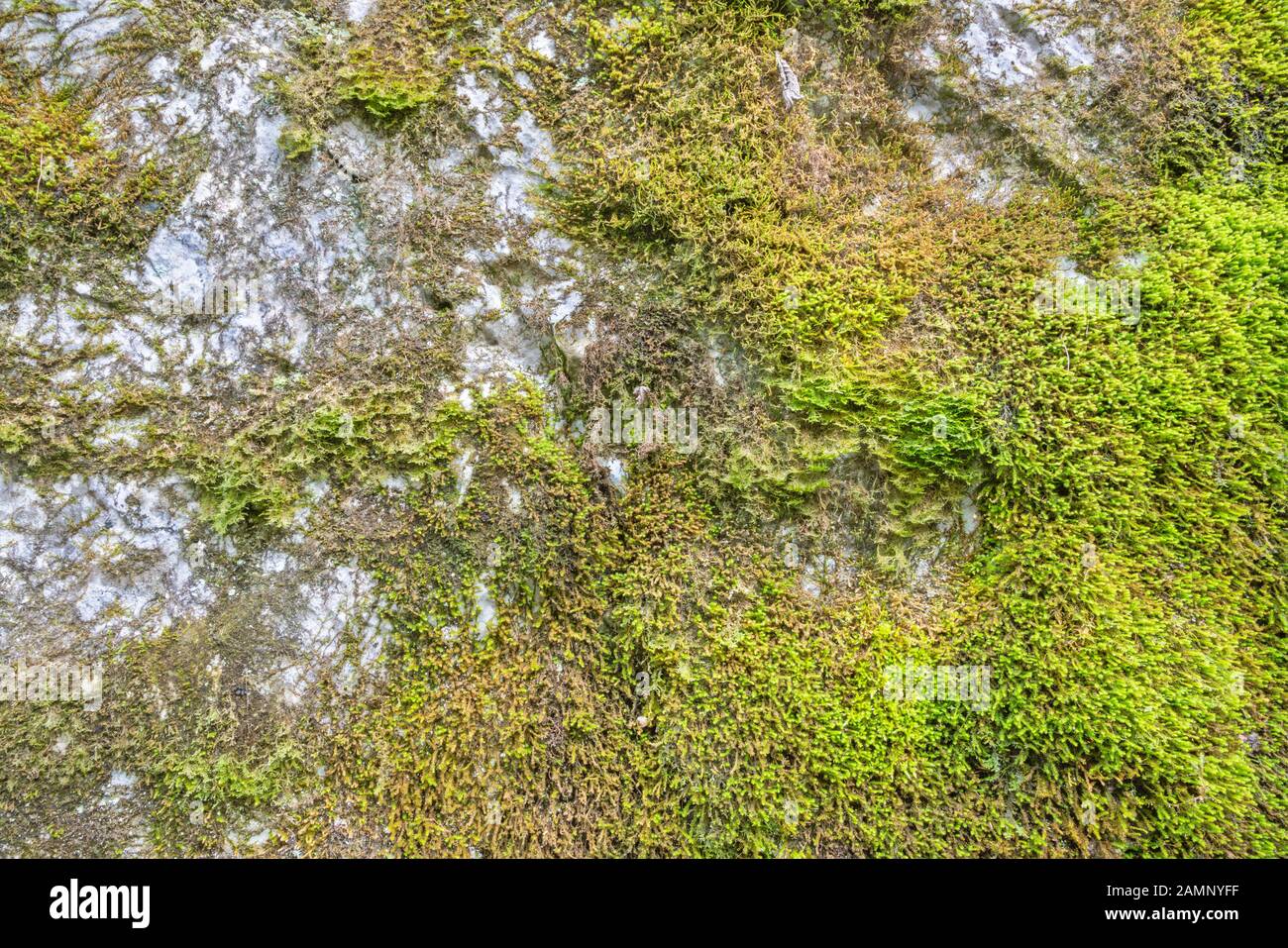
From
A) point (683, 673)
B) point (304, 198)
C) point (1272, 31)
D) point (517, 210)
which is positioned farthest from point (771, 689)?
point (1272, 31)

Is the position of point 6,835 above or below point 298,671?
below

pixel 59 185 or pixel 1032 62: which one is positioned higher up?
pixel 1032 62

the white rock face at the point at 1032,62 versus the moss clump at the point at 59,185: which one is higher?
the white rock face at the point at 1032,62

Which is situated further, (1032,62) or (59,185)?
(1032,62)

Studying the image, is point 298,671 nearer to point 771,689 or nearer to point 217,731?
point 217,731

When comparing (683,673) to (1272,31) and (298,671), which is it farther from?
(1272,31)

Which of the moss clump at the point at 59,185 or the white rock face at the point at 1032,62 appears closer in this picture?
the moss clump at the point at 59,185

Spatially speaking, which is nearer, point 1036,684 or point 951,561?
point 1036,684

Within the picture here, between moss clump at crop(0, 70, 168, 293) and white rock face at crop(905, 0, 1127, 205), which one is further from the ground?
white rock face at crop(905, 0, 1127, 205)

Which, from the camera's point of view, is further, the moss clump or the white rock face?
the white rock face
